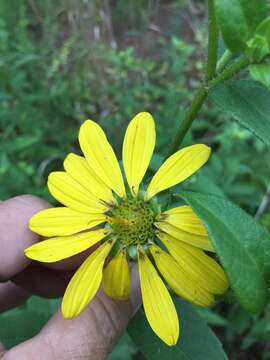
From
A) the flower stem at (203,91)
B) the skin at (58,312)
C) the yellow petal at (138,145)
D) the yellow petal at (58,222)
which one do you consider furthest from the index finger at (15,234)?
the flower stem at (203,91)

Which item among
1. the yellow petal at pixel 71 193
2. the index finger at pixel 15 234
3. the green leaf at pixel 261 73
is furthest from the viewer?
the index finger at pixel 15 234

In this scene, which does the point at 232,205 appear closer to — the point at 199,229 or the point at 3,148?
the point at 199,229

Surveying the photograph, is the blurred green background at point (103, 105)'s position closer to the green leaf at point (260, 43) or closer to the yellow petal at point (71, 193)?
the yellow petal at point (71, 193)

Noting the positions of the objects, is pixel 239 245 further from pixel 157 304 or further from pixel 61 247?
pixel 61 247

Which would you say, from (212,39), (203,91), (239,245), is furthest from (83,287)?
(212,39)

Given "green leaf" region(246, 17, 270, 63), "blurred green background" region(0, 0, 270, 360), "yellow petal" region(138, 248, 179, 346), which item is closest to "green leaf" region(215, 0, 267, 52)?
"green leaf" region(246, 17, 270, 63)

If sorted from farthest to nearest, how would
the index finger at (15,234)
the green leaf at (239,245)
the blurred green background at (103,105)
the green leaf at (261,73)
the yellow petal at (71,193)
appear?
the blurred green background at (103,105) → the index finger at (15,234) → the yellow petal at (71,193) → the green leaf at (261,73) → the green leaf at (239,245)
